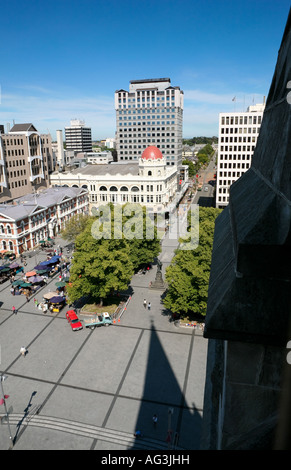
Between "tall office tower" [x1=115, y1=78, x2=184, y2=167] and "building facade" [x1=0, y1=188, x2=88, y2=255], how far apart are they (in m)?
40.8

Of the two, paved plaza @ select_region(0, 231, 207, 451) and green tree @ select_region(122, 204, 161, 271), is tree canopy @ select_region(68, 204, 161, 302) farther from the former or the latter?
green tree @ select_region(122, 204, 161, 271)

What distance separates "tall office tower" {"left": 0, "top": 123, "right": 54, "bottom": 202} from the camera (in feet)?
220

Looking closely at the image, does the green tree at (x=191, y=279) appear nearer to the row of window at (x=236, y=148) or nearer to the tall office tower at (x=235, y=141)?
the tall office tower at (x=235, y=141)

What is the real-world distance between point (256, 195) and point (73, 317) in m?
30.1

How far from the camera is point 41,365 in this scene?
24.8 m

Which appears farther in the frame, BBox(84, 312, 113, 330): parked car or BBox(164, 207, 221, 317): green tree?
BBox(84, 312, 113, 330): parked car

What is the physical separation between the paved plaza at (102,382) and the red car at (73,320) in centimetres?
46

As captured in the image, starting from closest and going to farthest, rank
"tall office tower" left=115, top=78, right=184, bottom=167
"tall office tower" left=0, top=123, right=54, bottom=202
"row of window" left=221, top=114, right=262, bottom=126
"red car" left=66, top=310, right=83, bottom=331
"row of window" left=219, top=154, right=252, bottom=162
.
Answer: "red car" left=66, top=310, right=83, bottom=331 → "row of window" left=221, top=114, right=262, bottom=126 → "row of window" left=219, top=154, right=252, bottom=162 → "tall office tower" left=0, top=123, right=54, bottom=202 → "tall office tower" left=115, top=78, right=184, bottom=167

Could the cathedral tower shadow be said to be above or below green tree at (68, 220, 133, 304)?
below

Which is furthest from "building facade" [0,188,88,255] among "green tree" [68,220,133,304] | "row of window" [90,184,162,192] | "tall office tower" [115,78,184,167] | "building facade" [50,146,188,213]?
"tall office tower" [115,78,184,167]

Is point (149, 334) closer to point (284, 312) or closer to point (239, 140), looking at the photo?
point (284, 312)

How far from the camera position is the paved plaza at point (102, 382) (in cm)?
1861

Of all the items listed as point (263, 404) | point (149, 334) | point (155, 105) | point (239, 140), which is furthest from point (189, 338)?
point (155, 105)

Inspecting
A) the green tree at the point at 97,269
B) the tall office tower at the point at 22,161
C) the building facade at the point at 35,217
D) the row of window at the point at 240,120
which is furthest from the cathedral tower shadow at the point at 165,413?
the row of window at the point at 240,120
